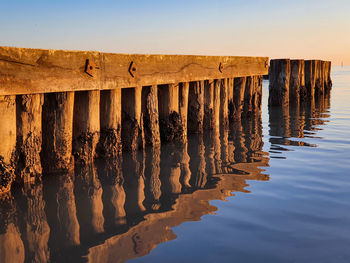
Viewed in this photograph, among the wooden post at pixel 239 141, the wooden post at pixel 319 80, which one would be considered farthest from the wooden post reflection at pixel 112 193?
the wooden post at pixel 319 80

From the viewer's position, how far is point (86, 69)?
519cm

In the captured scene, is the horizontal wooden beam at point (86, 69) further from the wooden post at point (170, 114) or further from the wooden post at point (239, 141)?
the wooden post at point (239, 141)

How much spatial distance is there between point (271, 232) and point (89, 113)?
3.14 meters

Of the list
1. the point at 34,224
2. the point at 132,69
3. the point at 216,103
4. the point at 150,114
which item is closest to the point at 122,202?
the point at 34,224

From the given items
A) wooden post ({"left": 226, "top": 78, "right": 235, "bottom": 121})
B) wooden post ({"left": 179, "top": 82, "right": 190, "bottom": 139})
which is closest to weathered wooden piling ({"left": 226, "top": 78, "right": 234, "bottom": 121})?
wooden post ({"left": 226, "top": 78, "right": 235, "bottom": 121})

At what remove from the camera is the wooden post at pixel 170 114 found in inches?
282

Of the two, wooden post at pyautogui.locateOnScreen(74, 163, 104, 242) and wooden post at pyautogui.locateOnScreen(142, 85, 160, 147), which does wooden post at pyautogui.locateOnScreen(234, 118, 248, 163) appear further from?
wooden post at pyautogui.locateOnScreen(74, 163, 104, 242)

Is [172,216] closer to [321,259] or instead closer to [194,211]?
[194,211]

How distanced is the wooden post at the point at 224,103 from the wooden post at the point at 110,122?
12.6 ft

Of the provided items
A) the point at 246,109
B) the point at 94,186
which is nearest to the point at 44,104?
the point at 94,186

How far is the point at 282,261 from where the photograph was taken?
2.94 metres

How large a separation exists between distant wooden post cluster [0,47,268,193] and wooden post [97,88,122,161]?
2 centimetres

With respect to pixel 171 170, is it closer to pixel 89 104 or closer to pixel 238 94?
pixel 89 104

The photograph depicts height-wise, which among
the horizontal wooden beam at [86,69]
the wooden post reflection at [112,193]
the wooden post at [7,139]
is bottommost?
the wooden post reflection at [112,193]
